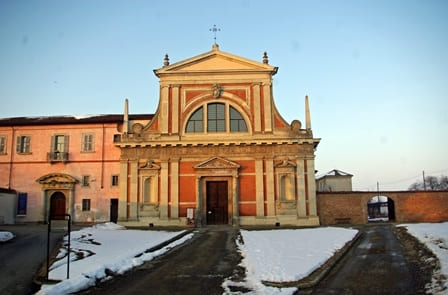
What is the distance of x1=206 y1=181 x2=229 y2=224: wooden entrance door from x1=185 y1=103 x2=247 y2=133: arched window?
3.90 metres

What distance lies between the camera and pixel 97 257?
13.6m

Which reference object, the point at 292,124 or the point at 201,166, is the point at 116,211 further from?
the point at 292,124

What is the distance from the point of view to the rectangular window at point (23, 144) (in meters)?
31.9

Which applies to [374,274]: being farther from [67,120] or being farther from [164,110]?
[67,120]

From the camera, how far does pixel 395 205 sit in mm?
29547

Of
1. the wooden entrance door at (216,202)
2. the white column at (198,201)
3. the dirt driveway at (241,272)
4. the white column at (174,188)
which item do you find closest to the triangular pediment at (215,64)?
the white column at (174,188)

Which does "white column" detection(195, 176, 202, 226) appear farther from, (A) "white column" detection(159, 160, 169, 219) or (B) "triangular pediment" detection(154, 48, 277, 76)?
(B) "triangular pediment" detection(154, 48, 277, 76)

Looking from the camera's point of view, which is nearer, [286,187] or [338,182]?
[286,187]

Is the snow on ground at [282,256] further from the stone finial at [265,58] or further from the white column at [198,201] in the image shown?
the stone finial at [265,58]

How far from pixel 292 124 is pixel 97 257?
18.9 meters

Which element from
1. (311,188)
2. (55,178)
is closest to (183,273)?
(311,188)

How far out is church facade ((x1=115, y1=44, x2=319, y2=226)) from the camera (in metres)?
28.3

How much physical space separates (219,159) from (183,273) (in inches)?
672

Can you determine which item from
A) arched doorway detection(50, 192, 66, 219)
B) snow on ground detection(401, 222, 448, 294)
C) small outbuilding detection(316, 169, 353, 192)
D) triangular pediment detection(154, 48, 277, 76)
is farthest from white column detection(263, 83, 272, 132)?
small outbuilding detection(316, 169, 353, 192)
